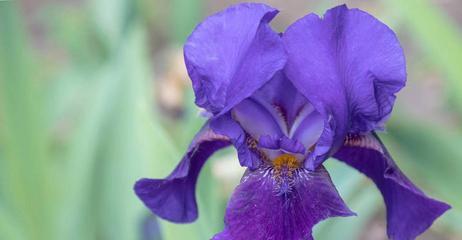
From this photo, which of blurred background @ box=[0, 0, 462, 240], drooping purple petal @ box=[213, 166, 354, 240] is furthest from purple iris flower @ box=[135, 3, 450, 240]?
blurred background @ box=[0, 0, 462, 240]

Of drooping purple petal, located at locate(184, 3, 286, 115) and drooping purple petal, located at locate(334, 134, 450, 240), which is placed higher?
drooping purple petal, located at locate(184, 3, 286, 115)

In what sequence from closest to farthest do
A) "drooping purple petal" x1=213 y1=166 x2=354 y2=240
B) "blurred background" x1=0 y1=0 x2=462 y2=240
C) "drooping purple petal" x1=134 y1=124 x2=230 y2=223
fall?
"drooping purple petal" x1=213 y1=166 x2=354 y2=240
"drooping purple petal" x1=134 y1=124 x2=230 y2=223
"blurred background" x1=0 y1=0 x2=462 y2=240

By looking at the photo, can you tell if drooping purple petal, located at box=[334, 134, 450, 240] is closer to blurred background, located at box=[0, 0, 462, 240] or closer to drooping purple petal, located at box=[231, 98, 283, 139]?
drooping purple petal, located at box=[231, 98, 283, 139]

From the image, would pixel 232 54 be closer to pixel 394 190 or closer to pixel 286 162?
pixel 286 162

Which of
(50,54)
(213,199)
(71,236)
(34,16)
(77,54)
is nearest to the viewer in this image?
(213,199)

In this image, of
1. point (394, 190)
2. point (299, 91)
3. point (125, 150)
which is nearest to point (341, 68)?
point (299, 91)

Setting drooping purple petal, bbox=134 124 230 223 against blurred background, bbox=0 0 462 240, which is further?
blurred background, bbox=0 0 462 240

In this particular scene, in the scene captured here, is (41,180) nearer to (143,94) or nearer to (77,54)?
(143,94)

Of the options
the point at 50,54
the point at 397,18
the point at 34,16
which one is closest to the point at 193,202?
the point at 397,18

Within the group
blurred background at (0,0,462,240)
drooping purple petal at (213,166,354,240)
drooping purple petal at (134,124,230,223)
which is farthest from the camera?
blurred background at (0,0,462,240)
